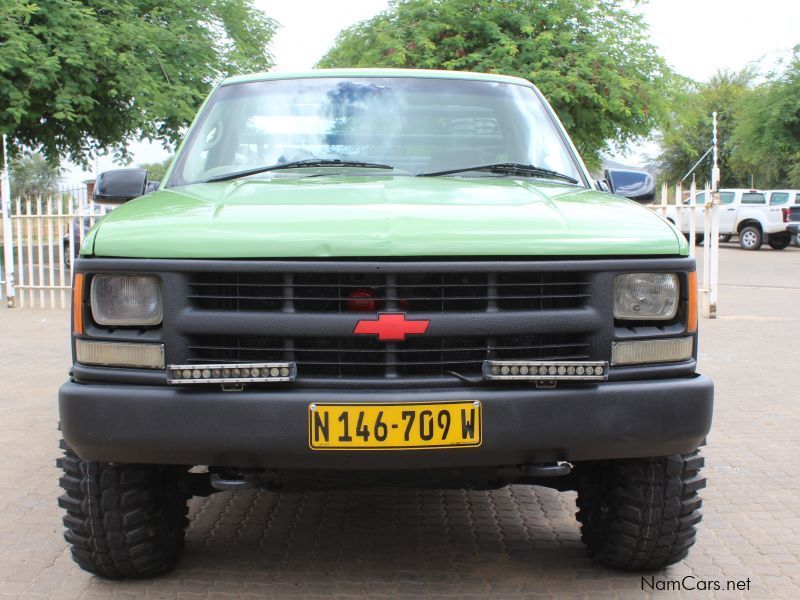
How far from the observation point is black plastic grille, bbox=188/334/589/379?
300 centimetres

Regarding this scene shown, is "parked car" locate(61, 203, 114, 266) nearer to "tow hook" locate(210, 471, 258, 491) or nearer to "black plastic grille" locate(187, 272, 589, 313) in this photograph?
"tow hook" locate(210, 471, 258, 491)

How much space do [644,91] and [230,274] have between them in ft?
68.0

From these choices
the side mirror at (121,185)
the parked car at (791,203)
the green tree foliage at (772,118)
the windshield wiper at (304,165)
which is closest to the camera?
the windshield wiper at (304,165)

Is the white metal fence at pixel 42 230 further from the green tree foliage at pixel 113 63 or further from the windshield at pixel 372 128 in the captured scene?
the windshield at pixel 372 128

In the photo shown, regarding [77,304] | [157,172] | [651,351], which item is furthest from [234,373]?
[157,172]

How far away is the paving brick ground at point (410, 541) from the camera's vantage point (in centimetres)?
356

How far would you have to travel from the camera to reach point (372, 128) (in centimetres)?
439

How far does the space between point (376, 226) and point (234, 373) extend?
618 millimetres

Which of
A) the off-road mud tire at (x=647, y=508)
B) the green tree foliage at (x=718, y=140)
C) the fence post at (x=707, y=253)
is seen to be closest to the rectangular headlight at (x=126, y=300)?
the off-road mud tire at (x=647, y=508)

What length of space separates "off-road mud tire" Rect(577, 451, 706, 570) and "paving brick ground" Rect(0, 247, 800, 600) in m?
0.13

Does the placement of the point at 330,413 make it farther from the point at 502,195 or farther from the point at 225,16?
the point at 225,16

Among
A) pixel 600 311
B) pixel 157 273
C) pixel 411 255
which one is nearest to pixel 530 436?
pixel 600 311

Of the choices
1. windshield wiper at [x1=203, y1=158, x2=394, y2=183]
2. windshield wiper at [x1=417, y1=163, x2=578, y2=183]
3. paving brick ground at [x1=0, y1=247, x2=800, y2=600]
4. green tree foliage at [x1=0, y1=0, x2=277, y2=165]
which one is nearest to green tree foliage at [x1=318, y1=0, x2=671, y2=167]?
green tree foliage at [x1=0, y1=0, x2=277, y2=165]

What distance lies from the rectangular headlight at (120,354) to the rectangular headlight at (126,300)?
0.25ft
